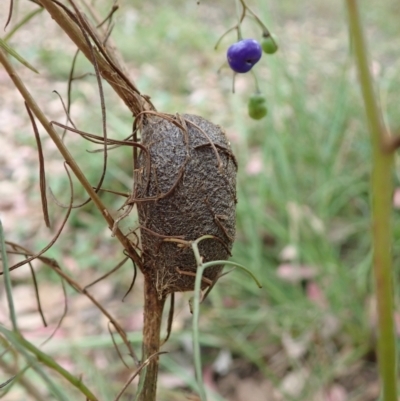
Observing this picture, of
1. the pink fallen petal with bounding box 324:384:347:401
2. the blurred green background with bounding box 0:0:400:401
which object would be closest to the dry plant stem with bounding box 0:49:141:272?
the blurred green background with bounding box 0:0:400:401

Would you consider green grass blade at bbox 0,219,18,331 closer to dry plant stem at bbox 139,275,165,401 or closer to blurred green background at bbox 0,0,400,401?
dry plant stem at bbox 139,275,165,401

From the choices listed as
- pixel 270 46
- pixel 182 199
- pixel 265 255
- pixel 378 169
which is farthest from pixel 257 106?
pixel 265 255

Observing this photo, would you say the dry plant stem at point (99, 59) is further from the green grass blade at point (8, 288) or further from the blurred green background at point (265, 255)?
the blurred green background at point (265, 255)

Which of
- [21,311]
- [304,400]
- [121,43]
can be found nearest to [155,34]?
[121,43]

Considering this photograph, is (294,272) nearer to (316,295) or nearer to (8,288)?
(316,295)

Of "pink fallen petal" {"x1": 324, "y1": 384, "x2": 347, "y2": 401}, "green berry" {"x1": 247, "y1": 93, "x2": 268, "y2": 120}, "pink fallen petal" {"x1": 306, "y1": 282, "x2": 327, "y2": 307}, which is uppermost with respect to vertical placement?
"pink fallen petal" {"x1": 306, "y1": 282, "x2": 327, "y2": 307}

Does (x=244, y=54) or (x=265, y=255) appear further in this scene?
(x=265, y=255)

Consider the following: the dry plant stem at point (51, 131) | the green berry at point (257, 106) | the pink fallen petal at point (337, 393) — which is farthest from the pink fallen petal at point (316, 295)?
the dry plant stem at point (51, 131)
